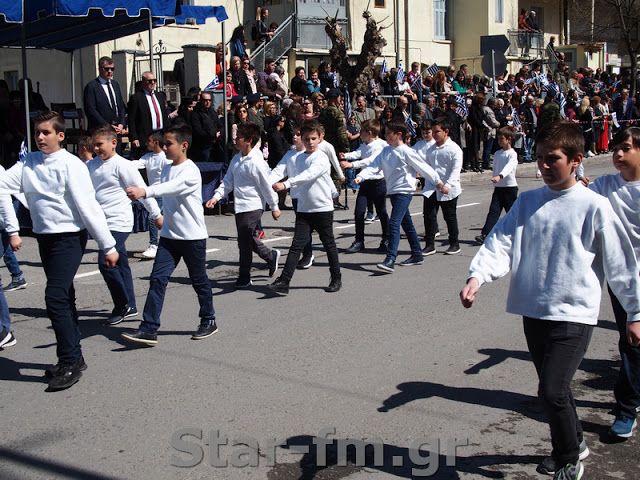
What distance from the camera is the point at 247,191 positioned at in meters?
8.55

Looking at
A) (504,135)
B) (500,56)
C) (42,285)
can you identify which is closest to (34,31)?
(42,285)

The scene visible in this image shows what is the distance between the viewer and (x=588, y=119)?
24469mm

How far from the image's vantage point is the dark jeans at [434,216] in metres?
10.1

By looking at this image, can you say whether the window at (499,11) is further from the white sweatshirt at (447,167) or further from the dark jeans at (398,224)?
the dark jeans at (398,224)

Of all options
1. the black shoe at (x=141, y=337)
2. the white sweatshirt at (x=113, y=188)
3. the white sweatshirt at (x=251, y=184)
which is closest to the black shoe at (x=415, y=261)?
the white sweatshirt at (x=251, y=184)

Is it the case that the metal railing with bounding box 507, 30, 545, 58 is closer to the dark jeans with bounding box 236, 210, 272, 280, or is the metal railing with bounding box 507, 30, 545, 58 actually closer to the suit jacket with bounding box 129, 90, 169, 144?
the suit jacket with bounding box 129, 90, 169, 144

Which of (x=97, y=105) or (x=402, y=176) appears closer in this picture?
(x=402, y=176)

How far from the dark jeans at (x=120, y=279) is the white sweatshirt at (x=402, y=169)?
3397mm

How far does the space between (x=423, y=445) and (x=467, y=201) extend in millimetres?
11221

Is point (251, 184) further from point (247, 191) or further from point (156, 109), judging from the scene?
point (156, 109)

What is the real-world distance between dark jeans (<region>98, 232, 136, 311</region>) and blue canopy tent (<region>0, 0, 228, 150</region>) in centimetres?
505

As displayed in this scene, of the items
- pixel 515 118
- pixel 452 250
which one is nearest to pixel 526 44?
pixel 515 118

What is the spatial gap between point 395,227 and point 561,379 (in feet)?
18.5

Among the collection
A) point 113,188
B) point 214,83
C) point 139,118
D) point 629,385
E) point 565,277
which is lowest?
point 629,385
